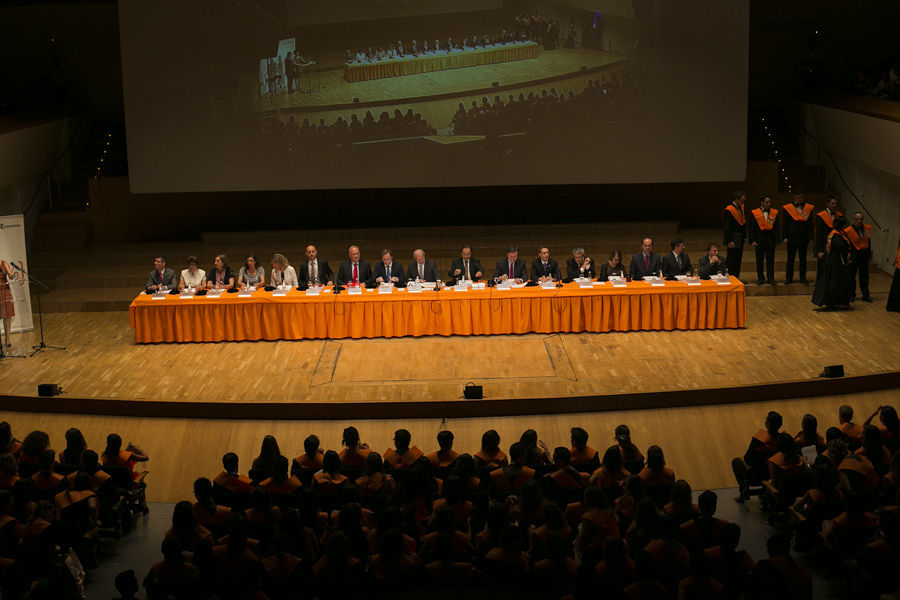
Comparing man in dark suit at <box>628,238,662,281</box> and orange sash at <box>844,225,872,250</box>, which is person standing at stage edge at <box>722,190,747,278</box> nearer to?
Result: orange sash at <box>844,225,872,250</box>

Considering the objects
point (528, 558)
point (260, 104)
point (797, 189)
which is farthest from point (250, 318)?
point (797, 189)

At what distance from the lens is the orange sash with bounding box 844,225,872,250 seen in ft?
40.7

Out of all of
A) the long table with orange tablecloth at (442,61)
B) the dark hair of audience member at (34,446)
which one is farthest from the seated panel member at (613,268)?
the dark hair of audience member at (34,446)

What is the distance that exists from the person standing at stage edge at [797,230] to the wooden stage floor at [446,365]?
1.25 metres

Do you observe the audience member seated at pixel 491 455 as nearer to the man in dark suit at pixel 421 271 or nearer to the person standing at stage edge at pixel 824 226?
the man in dark suit at pixel 421 271

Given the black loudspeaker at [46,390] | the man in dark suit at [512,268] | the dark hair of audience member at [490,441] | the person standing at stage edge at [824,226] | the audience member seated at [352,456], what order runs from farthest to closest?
1. the person standing at stage edge at [824,226]
2. the man in dark suit at [512,268]
3. the black loudspeaker at [46,390]
4. the audience member seated at [352,456]
5. the dark hair of audience member at [490,441]

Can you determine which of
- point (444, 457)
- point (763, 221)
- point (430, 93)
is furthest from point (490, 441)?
point (430, 93)

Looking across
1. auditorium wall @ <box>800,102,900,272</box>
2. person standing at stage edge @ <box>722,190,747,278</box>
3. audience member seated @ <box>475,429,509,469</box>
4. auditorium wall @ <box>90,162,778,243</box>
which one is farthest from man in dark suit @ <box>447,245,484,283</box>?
auditorium wall @ <box>800,102,900,272</box>

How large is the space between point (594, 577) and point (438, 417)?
4630 millimetres

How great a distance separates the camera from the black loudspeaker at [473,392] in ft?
30.8

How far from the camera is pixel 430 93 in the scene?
14328 mm

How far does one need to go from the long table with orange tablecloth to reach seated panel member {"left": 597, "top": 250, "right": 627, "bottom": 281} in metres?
3.84

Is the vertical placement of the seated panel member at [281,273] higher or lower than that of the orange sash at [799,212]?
lower

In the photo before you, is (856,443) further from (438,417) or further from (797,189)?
(797,189)
